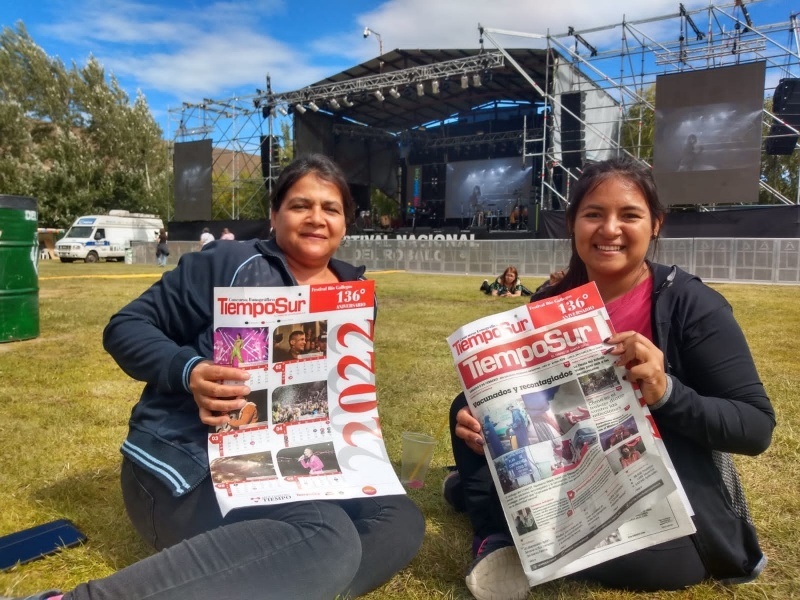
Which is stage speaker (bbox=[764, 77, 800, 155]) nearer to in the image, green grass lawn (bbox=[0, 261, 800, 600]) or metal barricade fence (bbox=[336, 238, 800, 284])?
metal barricade fence (bbox=[336, 238, 800, 284])

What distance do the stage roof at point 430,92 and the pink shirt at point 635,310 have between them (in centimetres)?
1634

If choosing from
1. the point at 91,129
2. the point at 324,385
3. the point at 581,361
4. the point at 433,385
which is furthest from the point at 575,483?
the point at 91,129

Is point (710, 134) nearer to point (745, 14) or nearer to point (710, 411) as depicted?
point (745, 14)

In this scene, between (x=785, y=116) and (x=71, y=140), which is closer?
(x=785, y=116)

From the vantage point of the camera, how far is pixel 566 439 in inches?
48.6

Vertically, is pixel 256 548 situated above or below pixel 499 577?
above

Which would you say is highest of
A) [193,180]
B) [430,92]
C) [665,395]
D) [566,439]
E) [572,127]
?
[430,92]

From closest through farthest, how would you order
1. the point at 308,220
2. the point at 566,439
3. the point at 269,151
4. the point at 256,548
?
1. the point at 256,548
2. the point at 566,439
3. the point at 308,220
4. the point at 269,151

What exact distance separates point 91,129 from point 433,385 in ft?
107

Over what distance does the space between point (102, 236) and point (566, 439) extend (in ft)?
83.2

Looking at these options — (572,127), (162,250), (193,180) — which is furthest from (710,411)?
(193,180)

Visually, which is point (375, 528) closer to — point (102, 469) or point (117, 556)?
point (117, 556)

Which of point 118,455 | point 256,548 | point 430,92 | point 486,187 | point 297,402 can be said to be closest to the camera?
point 256,548

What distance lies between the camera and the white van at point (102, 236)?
71.8 feet
